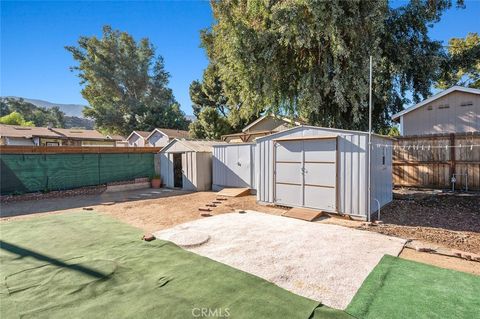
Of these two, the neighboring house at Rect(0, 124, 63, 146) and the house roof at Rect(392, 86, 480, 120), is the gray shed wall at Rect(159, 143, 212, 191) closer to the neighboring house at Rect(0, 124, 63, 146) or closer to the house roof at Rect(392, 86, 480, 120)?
the house roof at Rect(392, 86, 480, 120)

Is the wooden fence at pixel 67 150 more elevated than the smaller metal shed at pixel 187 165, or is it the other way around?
the wooden fence at pixel 67 150

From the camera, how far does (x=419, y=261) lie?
360 cm

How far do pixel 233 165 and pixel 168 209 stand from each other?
358 centimetres

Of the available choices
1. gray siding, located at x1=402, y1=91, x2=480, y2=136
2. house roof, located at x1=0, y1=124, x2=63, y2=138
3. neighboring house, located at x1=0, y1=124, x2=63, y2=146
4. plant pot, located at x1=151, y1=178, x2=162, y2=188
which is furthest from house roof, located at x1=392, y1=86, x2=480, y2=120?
house roof, located at x1=0, y1=124, x2=63, y2=138

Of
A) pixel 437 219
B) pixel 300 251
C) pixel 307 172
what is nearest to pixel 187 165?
pixel 307 172

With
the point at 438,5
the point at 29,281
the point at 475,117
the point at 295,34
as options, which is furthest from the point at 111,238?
the point at 438,5

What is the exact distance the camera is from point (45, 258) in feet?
12.8

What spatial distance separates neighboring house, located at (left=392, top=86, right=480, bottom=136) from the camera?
9.45 meters

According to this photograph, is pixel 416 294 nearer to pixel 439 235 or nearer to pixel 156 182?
pixel 439 235

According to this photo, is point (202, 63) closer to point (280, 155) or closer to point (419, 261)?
point (280, 155)

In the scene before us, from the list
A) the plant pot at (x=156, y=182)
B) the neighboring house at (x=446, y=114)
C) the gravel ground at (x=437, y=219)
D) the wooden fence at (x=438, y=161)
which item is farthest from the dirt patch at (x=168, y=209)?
the neighboring house at (x=446, y=114)

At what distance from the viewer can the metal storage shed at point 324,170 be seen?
18.7ft

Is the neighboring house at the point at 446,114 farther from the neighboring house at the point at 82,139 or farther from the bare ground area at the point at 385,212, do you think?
the neighboring house at the point at 82,139

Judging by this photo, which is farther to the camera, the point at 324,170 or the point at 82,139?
the point at 82,139
